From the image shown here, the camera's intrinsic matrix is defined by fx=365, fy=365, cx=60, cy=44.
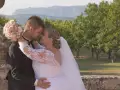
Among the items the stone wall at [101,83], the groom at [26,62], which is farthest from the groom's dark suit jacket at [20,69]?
the stone wall at [101,83]

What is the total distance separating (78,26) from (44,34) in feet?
166

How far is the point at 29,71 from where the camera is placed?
10.3 feet

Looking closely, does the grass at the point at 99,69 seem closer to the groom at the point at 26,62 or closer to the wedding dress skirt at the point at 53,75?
the wedding dress skirt at the point at 53,75

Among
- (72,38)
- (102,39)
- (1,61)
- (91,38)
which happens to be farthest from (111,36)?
(1,61)

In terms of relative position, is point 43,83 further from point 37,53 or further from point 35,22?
point 35,22

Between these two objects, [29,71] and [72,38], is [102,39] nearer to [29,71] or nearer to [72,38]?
[72,38]

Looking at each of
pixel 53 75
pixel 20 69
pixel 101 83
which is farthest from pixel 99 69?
pixel 20 69

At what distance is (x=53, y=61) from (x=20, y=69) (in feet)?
0.99

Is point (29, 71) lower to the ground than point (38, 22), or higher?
lower

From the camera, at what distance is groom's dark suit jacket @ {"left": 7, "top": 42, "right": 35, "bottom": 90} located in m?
3.12

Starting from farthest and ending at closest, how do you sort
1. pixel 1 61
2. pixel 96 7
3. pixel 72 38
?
pixel 72 38
pixel 96 7
pixel 1 61

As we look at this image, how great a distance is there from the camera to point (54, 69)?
10.7ft

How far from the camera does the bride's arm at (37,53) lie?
309cm

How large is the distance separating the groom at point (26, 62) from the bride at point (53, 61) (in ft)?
0.16
